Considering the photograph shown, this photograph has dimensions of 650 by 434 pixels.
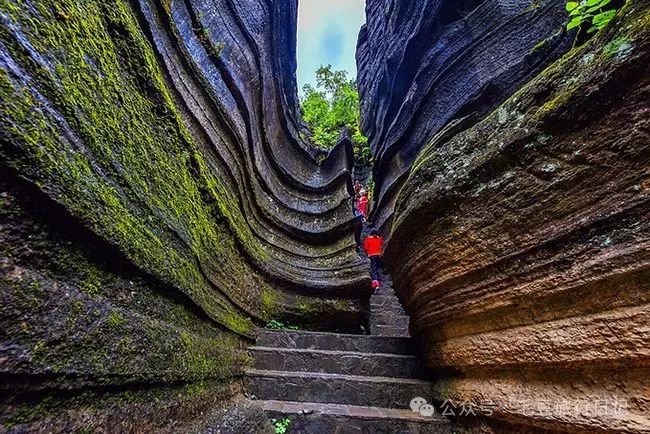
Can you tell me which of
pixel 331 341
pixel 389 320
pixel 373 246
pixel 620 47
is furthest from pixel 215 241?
pixel 373 246

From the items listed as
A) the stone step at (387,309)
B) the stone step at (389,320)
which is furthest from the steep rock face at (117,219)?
the stone step at (387,309)

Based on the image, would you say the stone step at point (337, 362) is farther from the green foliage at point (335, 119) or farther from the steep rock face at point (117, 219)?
the green foliage at point (335, 119)

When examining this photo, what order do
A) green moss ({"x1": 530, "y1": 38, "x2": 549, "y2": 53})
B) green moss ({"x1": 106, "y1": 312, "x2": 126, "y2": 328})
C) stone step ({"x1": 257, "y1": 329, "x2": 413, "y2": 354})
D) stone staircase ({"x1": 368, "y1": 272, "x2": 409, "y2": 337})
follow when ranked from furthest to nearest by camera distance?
stone staircase ({"x1": 368, "y1": 272, "x2": 409, "y2": 337})
green moss ({"x1": 530, "y1": 38, "x2": 549, "y2": 53})
stone step ({"x1": 257, "y1": 329, "x2": 413, "y2": 354})
green moss ({"x1": 106, "y1": 312, "x2": 126, "y2": 328})

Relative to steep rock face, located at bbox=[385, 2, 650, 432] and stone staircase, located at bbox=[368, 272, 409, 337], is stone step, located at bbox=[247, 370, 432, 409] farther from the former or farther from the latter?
stone staircase, located at bbox=[368, 272, 409, 337]

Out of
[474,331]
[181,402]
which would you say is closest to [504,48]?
[474,331]

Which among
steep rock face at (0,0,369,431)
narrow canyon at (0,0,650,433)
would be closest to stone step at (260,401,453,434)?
narrow canyon at (0,0,650,433)

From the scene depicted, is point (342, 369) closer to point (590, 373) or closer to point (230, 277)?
point (230, 277)

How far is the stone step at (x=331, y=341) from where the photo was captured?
390cm

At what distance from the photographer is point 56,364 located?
1029mm

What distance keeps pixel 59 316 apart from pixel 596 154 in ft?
7.61

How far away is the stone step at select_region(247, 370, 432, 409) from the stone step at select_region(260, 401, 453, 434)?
300 millimetres

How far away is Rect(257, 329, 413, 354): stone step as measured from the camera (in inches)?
154

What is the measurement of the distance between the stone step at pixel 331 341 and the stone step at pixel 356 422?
1036mm

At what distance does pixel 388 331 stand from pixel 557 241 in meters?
3.89
